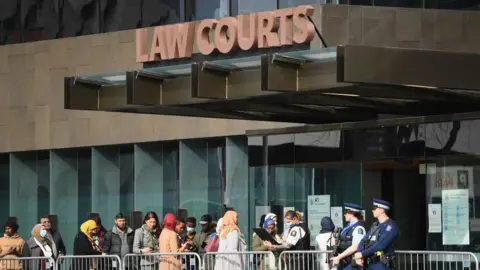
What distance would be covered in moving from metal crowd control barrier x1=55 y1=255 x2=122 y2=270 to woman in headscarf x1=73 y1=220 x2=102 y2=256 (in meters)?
0.28

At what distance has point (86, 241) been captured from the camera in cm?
2411

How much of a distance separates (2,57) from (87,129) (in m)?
4.03

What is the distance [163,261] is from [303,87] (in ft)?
12.5

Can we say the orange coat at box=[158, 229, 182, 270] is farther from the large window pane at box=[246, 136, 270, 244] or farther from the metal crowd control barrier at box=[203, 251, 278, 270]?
the large window pane at box=[246, 136, 270, 244]

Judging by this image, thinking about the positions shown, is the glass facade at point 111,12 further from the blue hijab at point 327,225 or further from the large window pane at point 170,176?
the blue hijab at point 327,225

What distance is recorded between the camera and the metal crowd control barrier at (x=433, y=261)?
20.6 metres

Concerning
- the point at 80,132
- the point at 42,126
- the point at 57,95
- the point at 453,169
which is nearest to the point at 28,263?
the point at 453,169

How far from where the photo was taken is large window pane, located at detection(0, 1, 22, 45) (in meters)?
37.2

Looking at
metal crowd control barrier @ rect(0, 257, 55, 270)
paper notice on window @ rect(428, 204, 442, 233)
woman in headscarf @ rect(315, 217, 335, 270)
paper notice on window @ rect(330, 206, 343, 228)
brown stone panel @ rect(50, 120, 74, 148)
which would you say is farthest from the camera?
brown stone panel @ rect(50, 120, 74, 148)

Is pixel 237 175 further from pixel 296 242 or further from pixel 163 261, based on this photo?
pixel 296 242

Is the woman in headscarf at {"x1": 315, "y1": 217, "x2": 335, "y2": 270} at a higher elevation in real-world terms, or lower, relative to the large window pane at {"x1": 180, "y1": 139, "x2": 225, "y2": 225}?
lower

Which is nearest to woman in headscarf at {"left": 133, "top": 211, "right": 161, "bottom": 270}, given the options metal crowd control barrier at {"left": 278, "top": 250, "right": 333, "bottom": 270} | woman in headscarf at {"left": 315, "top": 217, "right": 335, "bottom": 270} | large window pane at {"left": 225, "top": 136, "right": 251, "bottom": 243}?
metal crowd control barrier at {"left": 278, "top": 250, "right": 333, "bottom": 270}

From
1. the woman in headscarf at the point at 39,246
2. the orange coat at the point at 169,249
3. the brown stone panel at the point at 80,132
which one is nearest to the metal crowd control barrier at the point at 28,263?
the woman in headscarf at the point at 39,246

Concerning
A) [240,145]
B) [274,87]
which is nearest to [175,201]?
[240,145]
